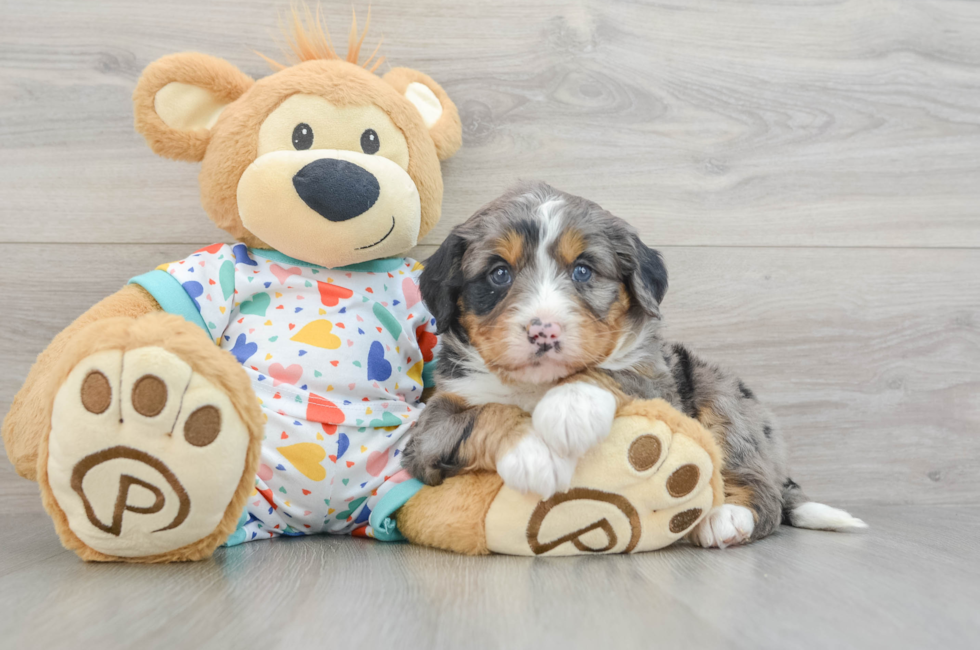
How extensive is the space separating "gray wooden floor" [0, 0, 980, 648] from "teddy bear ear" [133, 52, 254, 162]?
1.49 feet

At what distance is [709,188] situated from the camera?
2498 millimetres

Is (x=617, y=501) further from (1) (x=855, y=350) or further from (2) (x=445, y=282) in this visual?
(1) (x=855, y=350)

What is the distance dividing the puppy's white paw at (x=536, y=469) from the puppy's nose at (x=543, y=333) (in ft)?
0.70

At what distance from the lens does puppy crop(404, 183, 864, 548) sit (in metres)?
1.48

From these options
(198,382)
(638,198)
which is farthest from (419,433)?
(638,198)

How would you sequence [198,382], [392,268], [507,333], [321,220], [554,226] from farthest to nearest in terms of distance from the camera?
[392,268], [321,220], [554,226], [507,333], [198,382]

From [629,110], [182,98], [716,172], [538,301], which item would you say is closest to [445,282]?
[538,301]

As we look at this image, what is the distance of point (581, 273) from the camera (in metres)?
1.66

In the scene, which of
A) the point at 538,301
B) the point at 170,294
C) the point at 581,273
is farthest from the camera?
the point at 170,294

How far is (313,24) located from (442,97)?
45cm

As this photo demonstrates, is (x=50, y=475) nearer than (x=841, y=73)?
Yes

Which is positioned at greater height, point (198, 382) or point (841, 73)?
point (841, 73)

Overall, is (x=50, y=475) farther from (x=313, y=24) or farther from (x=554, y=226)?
(x=313, y=24)

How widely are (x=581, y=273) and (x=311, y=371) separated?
29.4 inches
